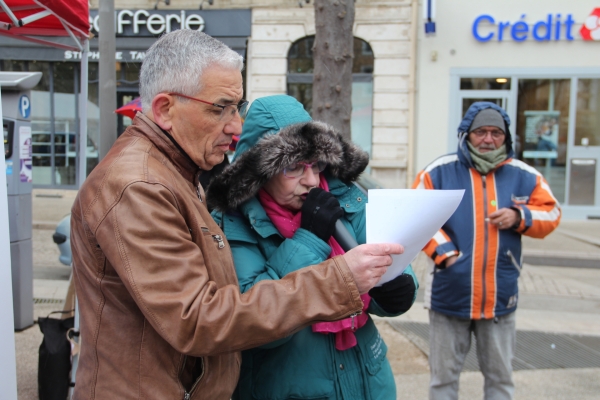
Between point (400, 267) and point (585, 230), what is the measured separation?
11.0 metres

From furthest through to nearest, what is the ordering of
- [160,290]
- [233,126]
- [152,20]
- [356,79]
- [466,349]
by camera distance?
[152,20]
[356,79]
[466,349]
[233,126]
[160,290]

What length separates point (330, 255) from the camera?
1.84m

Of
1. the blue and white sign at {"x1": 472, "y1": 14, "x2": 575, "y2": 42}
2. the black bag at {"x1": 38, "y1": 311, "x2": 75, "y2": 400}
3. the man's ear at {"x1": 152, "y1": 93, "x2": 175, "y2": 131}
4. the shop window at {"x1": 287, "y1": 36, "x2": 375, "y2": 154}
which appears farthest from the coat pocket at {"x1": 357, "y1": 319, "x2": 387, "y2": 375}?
the blue and white sign at {"x1": 472, "y1": 14, "x2": 575, "y2": 42}

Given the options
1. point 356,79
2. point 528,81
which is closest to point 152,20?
point 356,79

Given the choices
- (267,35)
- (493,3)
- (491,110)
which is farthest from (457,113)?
(491,110)

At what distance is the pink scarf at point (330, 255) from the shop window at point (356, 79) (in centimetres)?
1070

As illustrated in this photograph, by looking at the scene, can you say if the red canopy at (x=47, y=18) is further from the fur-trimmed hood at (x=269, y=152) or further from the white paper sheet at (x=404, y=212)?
the white paper sheet at (x=404, y=212)

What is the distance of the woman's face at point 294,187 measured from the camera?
1.92 m

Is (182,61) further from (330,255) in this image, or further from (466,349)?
(466,349)

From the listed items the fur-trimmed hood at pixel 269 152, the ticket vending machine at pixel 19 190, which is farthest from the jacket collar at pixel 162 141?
the ticket vending machine at pixel 19 190

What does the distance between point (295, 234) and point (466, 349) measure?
197cm

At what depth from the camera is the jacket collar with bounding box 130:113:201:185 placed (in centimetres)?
154

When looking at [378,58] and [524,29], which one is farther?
[378,58]

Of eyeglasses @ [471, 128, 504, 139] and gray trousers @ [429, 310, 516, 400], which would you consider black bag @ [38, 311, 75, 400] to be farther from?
eyeglasses @ [471, 128, 504, 139]
